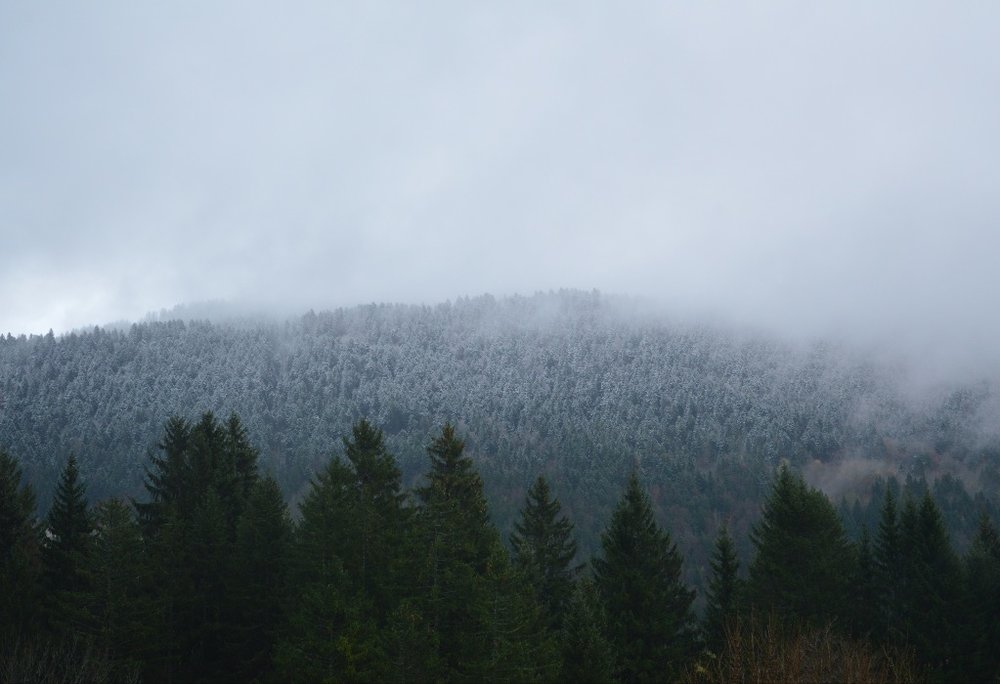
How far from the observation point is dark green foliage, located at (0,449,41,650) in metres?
31.5

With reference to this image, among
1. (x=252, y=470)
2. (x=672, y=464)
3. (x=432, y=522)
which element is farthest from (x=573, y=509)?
(x=432, y=522)

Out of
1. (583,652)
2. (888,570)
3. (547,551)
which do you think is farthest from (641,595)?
(888,570)

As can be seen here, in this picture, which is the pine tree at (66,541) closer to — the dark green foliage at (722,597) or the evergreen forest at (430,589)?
the evergreen forest at (430,589)

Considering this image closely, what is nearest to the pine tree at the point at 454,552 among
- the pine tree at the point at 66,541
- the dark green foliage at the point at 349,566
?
the dark green foliage at the point at 349,566

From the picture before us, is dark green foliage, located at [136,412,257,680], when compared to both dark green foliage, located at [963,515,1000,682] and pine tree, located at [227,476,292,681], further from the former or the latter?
dark green foliage, located at [963,515,1000,682]

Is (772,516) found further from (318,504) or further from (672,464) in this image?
(672,464)

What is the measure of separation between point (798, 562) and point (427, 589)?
20.4 metres

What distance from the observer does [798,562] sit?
3828 cm

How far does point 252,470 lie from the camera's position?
45188 mm

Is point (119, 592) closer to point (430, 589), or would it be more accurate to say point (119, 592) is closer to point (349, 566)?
point (349, 566)

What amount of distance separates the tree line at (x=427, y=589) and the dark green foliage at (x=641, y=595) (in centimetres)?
11

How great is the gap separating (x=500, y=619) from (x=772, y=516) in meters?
20.7

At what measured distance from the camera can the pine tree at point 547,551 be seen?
37875mm

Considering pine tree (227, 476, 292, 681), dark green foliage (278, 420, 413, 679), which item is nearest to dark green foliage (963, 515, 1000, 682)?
dark green foliage (278, 420, 413, 679)
